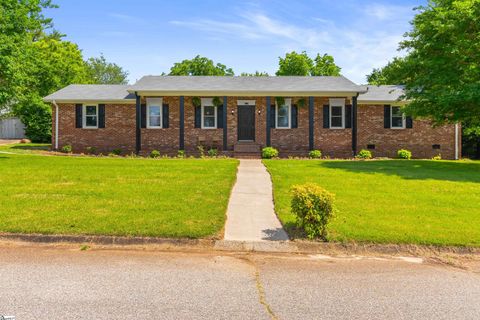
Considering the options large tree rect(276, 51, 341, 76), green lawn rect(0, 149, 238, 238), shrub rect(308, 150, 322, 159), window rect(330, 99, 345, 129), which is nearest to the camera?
green lawn rect(0, 149, 238, 238)

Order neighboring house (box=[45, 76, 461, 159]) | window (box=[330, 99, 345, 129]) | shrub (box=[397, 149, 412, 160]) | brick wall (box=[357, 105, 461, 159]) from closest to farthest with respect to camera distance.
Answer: neighboring house (box=[45, 76, 461, 159]) → shrub (box=[397, 149, 412, 160]) → window (box=[330, 99, 345, 129]) → brick wall (box=[357, 105, 461, 159])

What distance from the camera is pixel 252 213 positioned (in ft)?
24.8

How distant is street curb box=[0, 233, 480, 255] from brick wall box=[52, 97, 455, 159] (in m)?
14.9

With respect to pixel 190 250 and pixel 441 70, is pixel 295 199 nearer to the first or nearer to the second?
pixel 190 250

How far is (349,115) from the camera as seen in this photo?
67.9 feet

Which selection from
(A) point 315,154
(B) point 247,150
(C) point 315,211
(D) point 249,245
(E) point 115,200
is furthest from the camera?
(B) point 247,150

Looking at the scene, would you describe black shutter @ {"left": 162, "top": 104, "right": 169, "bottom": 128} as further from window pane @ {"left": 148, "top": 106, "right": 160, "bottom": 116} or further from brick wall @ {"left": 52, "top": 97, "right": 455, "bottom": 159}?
Result: window pane @ {"left": 148, "top": 106, "right": 160, "bottom": 116}

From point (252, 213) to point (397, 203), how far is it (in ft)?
11.4

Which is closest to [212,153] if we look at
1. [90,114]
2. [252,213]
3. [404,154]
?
[90,114]

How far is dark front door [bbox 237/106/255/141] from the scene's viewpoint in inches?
818

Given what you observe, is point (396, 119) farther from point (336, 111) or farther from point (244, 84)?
point (244, 84)

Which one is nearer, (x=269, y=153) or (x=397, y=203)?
(x=397, y=203)

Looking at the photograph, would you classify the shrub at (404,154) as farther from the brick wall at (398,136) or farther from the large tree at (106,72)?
the large tree at (106,72)

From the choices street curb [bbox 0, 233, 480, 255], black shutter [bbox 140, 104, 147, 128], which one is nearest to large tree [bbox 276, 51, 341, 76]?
black shutter [bbox 140, 104, 147, 128]
